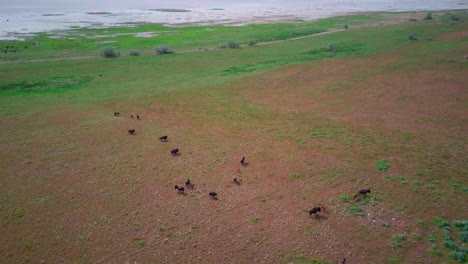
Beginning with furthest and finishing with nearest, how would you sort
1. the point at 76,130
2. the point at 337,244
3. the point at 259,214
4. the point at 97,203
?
the point at 76,130 → the point at 97,203 → the point at 259,214 → the point at 337,244

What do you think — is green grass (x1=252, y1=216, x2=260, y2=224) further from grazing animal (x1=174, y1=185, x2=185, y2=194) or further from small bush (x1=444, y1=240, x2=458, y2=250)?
small bush (x1=444, y1=240, x2=458, y2=250)

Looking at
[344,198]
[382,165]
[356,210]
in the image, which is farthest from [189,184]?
Answer: [382,165]

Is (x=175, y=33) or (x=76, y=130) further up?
(x=175, y=33)

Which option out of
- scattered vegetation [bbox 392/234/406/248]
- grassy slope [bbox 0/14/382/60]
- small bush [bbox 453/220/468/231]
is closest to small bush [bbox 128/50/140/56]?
grassy slope [bbox 0/14/382/60]

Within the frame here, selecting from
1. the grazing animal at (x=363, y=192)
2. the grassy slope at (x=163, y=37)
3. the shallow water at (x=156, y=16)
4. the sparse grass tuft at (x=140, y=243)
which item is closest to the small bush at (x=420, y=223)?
the grazing animal at (x=363, y=192)

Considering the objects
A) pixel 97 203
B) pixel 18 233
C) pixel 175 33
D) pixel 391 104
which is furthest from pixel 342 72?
pixel 175 33

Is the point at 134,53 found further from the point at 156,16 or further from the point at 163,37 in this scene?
the point at 156,16

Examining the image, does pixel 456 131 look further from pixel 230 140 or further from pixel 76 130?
pixel 76 130
